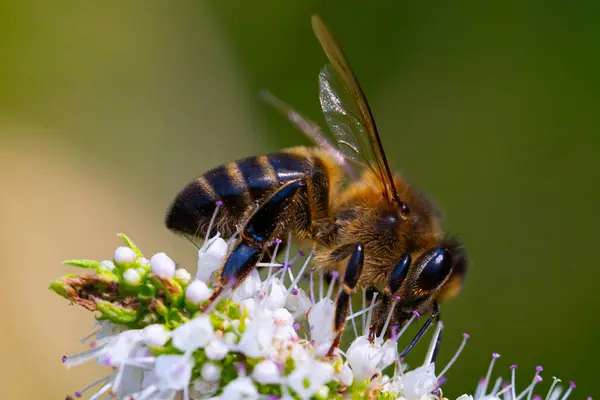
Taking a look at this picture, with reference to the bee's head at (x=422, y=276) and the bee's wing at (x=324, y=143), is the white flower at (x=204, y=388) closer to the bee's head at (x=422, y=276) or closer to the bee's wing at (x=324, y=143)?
the bee's head at (x=422, y=276)

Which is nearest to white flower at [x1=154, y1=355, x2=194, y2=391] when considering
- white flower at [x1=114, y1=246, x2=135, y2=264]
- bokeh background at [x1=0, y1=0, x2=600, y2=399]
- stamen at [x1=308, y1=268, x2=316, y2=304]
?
white flower at [x1=114, y1=246, x2=135, y2=264]

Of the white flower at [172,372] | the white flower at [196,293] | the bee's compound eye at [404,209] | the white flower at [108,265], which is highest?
the white flower at [108,265]

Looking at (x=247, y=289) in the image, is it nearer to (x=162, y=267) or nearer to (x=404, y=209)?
(x=162, y=267)

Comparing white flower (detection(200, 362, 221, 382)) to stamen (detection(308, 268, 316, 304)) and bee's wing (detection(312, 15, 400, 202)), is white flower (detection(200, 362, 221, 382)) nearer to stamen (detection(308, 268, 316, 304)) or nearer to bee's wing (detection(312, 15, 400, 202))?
stamen (detection(308, 268, 316, 304))

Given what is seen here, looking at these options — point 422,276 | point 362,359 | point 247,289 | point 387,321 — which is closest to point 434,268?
point 422,276

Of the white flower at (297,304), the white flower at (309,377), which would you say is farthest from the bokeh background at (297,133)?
the white flower at (309,377)

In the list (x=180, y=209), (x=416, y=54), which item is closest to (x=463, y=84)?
(x=416, y=54)
